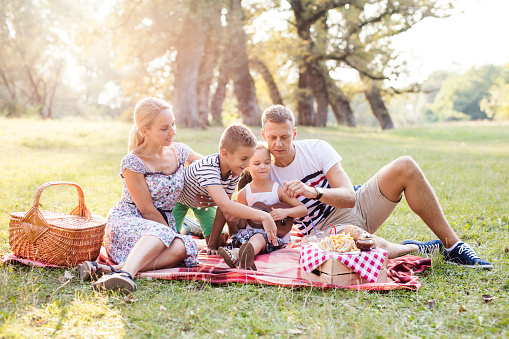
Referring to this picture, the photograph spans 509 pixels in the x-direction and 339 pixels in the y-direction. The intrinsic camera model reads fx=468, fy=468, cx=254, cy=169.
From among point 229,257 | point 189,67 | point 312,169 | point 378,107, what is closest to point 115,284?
point 229,257

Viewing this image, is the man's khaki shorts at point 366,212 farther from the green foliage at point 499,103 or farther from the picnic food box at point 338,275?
the green foliage at point 499,103

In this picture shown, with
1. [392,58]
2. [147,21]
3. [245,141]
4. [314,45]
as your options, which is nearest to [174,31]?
[147,21]

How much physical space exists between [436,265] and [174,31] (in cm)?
1826

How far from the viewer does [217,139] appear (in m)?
16.4

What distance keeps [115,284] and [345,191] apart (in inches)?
78.9

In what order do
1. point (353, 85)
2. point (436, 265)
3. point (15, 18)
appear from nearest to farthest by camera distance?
point (436, 265) → point (15, 18) → point (353, 85)

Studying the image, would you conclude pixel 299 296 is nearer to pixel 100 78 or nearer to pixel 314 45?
pixel 314 45

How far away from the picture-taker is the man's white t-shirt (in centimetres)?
424

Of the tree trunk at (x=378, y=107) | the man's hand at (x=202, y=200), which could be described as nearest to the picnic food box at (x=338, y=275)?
the man's hand at (x=202, y=200)

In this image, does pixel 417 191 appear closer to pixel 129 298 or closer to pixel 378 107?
pixel 129 298

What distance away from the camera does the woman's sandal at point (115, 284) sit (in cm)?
317

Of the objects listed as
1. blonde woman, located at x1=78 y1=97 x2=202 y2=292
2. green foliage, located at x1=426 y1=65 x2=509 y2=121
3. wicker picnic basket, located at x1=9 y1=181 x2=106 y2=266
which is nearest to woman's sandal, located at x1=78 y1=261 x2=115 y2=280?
blonde woman, located at x1=78 y1=97 x2=202 y2=292

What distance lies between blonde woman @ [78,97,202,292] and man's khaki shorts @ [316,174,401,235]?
131 centimetres

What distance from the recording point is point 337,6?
23.5 meters
